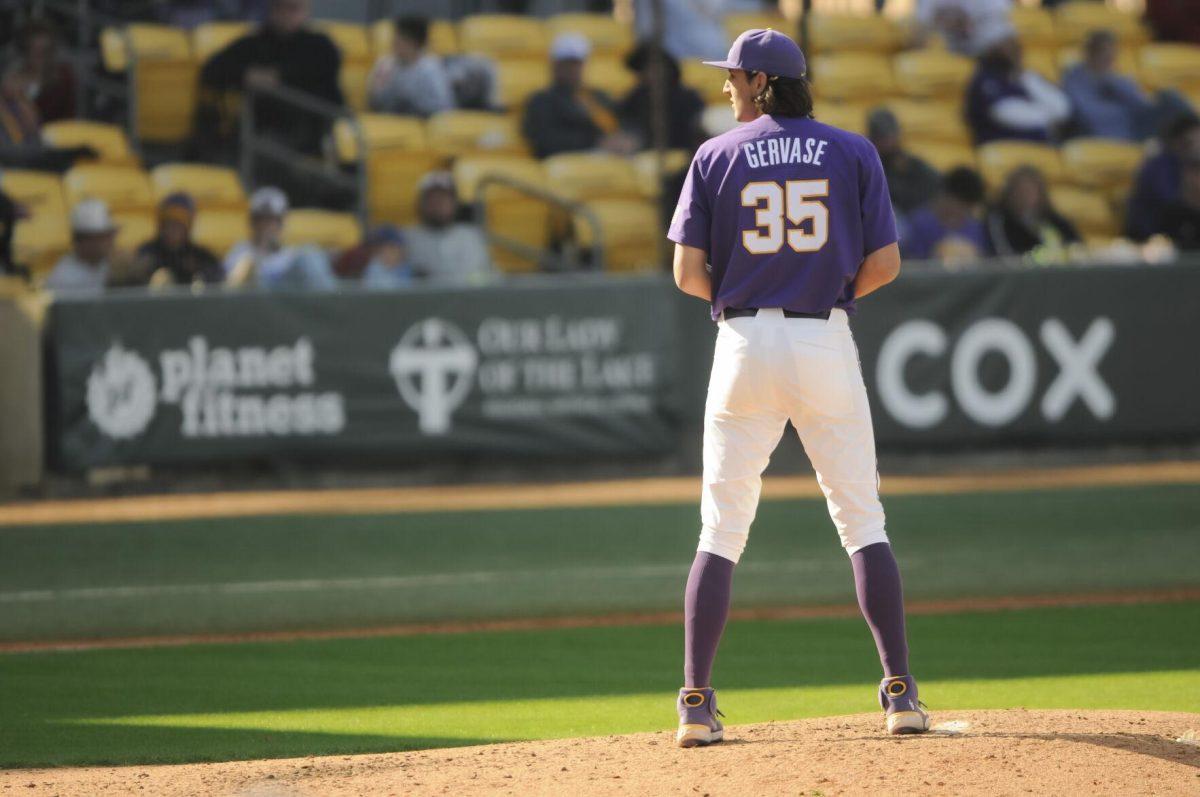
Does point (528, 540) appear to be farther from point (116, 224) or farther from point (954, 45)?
point (954, 45)

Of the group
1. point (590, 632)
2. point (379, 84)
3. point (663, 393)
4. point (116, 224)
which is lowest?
point (590, 632)

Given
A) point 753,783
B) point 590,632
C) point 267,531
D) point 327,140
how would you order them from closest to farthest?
1. point 753,783
2. point 590,632
3. point 267,531
4. point 327,140

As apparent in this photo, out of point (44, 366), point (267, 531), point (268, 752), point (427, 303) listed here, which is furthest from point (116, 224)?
point (268, 752)

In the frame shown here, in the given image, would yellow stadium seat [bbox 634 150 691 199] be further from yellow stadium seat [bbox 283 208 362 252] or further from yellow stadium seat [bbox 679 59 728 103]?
yellow stadium seat [bbox 283 208 362 252]

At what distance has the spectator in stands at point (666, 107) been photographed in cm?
1823

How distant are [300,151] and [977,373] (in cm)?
672

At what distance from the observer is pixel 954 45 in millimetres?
20531

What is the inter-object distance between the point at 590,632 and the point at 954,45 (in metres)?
13.8

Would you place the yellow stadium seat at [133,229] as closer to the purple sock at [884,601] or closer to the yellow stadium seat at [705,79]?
the yellow stadium seat at [705,79]

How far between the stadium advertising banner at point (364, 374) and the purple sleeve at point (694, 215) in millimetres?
9802

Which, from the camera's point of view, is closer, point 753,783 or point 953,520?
point 753,783

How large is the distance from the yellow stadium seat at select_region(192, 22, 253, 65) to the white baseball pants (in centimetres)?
1335

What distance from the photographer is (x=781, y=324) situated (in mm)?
5133

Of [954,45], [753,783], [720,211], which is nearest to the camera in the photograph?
[753,783]
